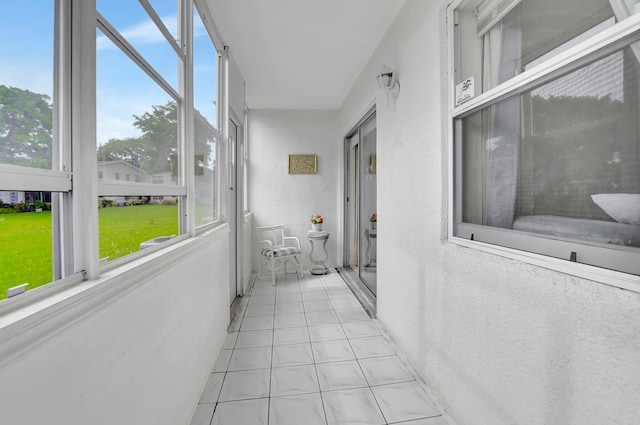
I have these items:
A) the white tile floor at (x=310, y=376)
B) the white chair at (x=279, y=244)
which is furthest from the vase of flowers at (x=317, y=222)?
the white tile floor at (x=310, y=376)

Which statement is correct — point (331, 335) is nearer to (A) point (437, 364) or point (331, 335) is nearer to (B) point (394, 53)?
(A) point (437, 364)

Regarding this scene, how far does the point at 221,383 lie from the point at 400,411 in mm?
1128

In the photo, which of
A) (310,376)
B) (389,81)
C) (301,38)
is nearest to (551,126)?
(389,81)

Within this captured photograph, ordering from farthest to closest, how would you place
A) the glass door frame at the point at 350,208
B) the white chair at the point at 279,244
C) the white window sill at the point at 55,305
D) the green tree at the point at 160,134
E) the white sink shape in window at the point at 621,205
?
the white chair at the point at 279,244 < the glass door frame at the point at 350,208 < the green tree at the point at 160,134 < the white sink shape in window at the point at 621,205 < the white window sill at the point at 55,305

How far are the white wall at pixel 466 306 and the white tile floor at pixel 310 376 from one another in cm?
20

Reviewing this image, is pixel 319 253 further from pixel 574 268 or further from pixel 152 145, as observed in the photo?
pixel 574 268

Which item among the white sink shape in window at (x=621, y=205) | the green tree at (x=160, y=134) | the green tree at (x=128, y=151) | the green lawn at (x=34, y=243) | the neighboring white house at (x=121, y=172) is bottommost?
the green lawn at (x=34, y=243)

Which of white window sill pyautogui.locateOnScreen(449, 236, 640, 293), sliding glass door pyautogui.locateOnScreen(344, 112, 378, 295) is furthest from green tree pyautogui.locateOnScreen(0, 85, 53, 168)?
sliding glass door pyautogui.locateOnScreen(344, 112, 378, 295)

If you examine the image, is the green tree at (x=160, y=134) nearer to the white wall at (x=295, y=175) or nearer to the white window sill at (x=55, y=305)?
the white window sill at (x=55, y=305)

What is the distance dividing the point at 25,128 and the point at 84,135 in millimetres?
163

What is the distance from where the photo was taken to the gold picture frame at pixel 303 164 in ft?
15.4

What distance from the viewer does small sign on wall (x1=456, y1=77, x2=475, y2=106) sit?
141 cm

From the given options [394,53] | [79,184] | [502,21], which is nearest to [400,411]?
[79,184]

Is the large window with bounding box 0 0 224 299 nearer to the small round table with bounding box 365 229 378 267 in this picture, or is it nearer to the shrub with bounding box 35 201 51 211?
the shrub with bounding box 35 201 51 211
